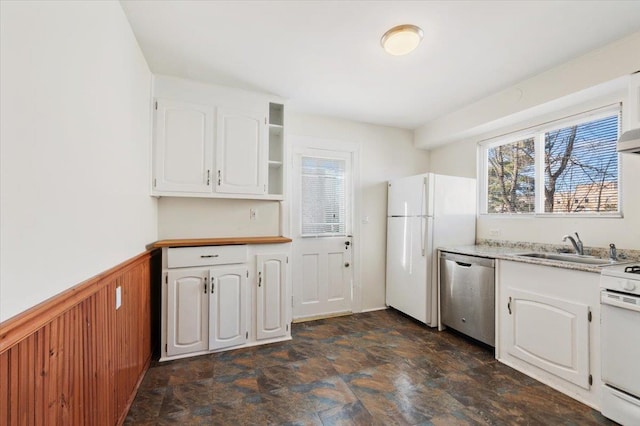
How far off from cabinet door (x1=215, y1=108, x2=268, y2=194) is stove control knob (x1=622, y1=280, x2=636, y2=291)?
269 centimetres

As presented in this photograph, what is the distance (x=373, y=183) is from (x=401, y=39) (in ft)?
6.65

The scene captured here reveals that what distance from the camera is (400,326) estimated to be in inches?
124

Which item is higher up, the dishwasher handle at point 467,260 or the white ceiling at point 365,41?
the white ceiling at point 365,41

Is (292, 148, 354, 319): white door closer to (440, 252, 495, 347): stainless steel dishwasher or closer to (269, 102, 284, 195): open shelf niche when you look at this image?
(269, 102, 284, 195): open shelf niche

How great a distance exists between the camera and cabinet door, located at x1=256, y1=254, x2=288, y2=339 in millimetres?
2666

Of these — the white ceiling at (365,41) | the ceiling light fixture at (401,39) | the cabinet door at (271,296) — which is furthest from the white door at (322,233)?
the ceiling light fixture at (401,39)

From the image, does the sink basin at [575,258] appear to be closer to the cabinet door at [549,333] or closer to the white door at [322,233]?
the cabinet door at [549,333]

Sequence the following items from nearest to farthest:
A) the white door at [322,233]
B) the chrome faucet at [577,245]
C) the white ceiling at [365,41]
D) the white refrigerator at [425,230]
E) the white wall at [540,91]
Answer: the white ceiling at [365,41]
the white wall at [540,91]
the chrome faucet at [577,245]
the white refrigerator at [425,230]
the white door at [322,233]

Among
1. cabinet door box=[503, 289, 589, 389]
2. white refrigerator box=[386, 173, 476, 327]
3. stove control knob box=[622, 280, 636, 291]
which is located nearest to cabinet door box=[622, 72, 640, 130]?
stove control knob box=[622, 280, 636, 291]

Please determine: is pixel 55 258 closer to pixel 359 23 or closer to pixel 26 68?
pixel 26 68

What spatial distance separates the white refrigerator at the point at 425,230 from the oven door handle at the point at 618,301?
4.67 feet

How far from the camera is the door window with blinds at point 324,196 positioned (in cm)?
340

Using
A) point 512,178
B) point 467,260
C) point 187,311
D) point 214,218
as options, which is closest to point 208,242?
point 214,218

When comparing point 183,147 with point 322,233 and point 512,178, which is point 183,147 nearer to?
point 322,233
